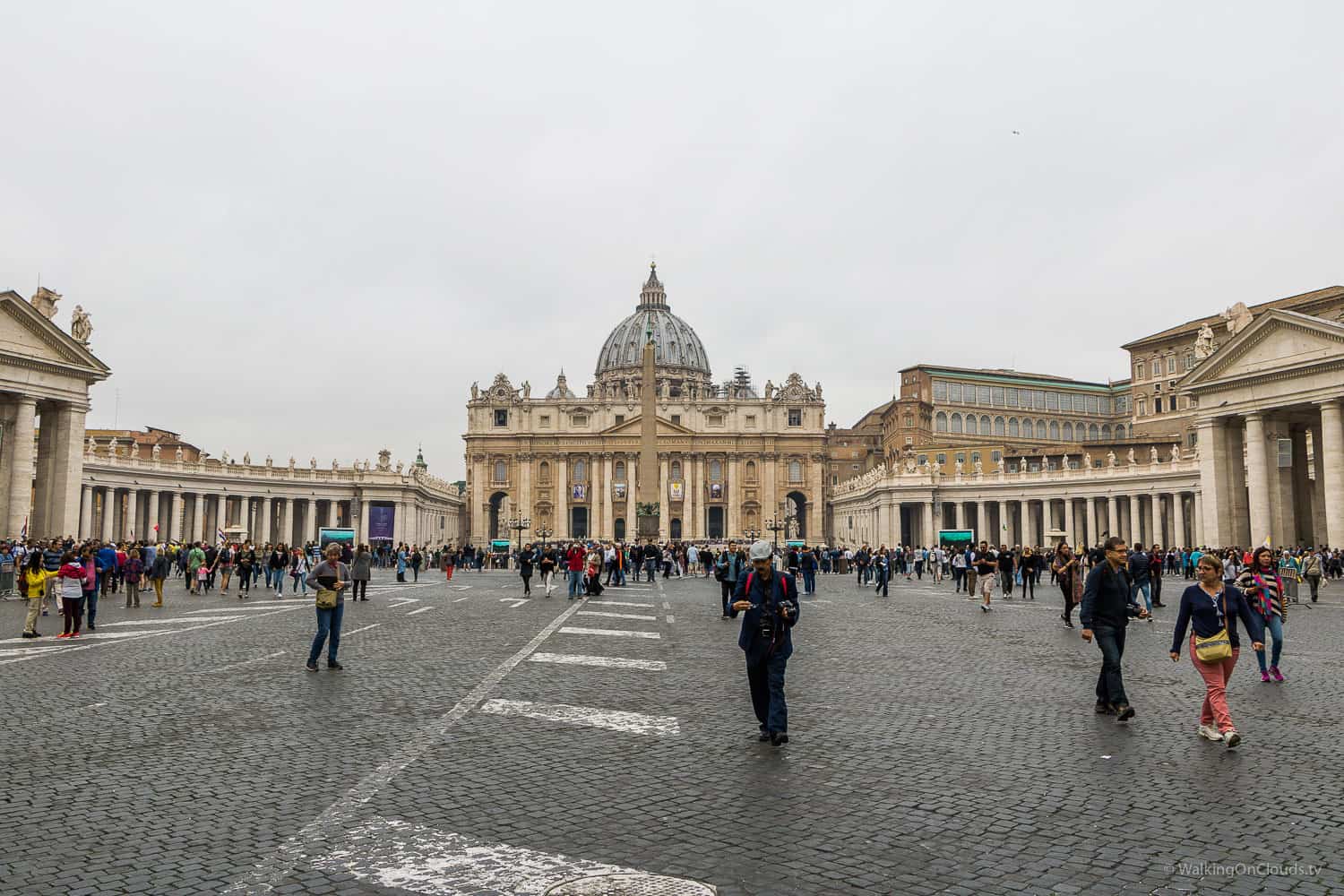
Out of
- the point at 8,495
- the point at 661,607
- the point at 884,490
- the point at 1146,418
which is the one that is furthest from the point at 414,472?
the point at 661,607

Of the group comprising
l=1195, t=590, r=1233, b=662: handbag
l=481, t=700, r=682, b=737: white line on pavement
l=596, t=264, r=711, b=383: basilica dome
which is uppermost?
l=596, t=264, r=711, b=383: basilica dome

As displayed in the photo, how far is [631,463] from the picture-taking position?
4122 inches

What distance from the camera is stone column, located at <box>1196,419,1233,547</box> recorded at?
1479 inches

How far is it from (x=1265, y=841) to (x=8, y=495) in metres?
38.3

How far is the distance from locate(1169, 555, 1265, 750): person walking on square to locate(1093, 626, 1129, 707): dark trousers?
444mm

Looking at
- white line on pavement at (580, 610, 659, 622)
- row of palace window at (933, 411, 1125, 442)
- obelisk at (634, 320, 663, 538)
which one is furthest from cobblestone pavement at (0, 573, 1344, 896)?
row of palace window at (933, 411, 1125, 442)

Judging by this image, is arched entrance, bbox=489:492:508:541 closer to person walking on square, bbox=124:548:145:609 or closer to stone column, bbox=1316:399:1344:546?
stone column, bbox=1316:399:1344:546

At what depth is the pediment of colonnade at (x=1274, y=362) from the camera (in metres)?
33.8

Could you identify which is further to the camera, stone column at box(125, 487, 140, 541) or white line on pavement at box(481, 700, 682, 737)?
stone column at box(125, 487, 140, 541)

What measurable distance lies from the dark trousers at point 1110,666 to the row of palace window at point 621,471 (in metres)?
96.2

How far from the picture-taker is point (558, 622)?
56.1ft

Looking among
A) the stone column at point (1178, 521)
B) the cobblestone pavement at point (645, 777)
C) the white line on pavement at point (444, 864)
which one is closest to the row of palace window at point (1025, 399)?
the stone column at point (1178, 521)

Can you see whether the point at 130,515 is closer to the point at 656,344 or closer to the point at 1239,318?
the point at 1239,318

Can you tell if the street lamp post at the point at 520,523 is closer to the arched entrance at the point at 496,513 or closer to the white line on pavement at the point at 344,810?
the arched entrance at the point at 496,513
